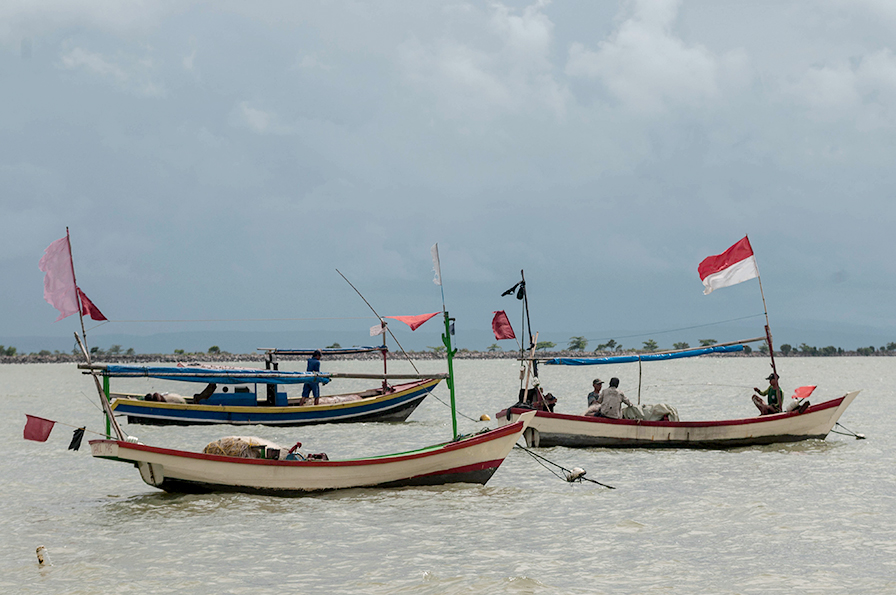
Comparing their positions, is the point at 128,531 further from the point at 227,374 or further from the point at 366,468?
the point at 227,374

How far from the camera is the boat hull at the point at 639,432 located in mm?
20578

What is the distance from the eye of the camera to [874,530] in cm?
1255

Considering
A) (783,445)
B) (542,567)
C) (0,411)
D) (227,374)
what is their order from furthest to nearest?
(0,411)
(783,445)
(227,374)
(542,567)

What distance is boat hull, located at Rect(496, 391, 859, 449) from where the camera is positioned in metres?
20.6

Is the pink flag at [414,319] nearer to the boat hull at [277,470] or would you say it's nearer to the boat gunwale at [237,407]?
the boat hull at [277,470]

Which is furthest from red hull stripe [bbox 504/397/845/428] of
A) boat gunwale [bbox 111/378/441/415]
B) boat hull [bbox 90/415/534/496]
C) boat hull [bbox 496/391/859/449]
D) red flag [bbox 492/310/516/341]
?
boat gunwale [bbox 111/378/441/415]

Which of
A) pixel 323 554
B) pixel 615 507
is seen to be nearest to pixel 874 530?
pixel 615 507

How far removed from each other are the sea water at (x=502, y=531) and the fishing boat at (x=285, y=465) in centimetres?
27

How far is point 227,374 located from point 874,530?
1441 centimetres

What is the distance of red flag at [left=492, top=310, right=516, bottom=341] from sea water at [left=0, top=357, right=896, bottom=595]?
333cm

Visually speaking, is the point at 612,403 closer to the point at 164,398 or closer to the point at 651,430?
the point at 651,430

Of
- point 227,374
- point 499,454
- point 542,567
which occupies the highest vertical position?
point 227,374

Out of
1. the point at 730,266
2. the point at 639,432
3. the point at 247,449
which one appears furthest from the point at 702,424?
the point at 247,449

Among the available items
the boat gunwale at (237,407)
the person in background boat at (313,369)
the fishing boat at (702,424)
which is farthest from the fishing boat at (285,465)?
the person in background boat at (313,369)
